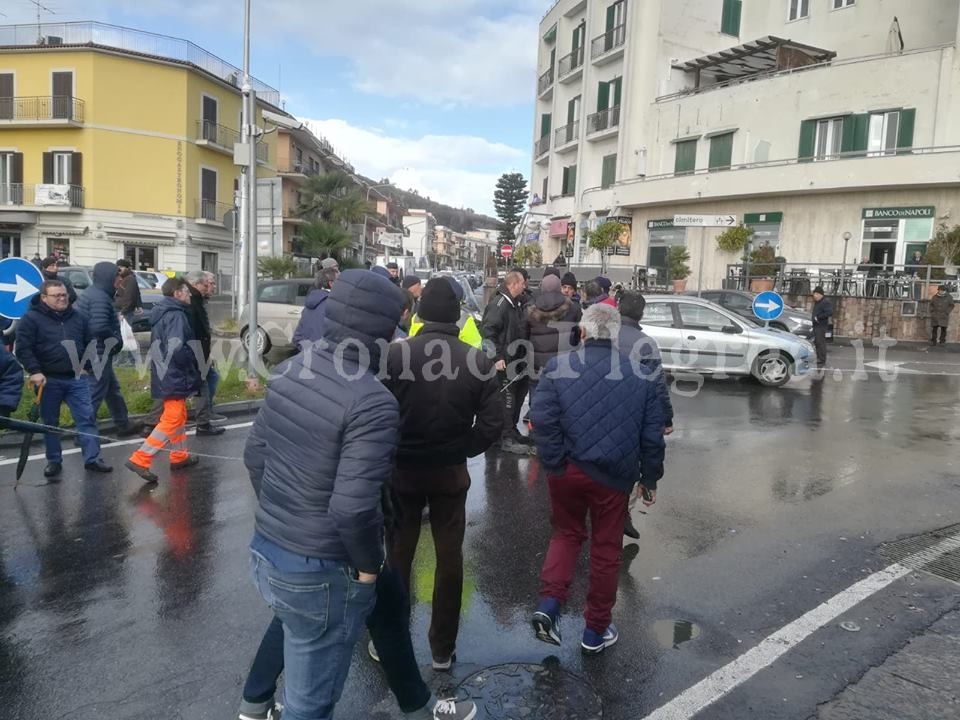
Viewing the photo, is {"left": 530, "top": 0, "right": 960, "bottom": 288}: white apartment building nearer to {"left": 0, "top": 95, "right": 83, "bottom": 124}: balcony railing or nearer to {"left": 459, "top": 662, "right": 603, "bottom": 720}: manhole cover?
{"left": 459, "top": 662, "right": 603, "bottom": 720}: manhole cover

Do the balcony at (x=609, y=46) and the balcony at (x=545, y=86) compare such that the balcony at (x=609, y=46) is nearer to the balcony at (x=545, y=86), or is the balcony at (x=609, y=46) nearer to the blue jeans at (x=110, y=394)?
the balcony at (x=545, y=86)

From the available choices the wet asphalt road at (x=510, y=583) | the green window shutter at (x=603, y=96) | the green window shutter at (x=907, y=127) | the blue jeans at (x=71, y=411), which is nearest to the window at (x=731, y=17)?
the green window shutter at (x=603, y=96)

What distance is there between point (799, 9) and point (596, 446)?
1367 inches

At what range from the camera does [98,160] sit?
118ft

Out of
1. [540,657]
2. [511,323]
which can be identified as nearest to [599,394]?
[540,657]

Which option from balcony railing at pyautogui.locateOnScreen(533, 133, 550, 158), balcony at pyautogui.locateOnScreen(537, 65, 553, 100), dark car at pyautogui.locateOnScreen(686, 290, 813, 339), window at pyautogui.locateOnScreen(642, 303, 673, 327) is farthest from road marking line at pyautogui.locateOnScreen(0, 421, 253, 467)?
balcony at pyautogui.locateOnScreen(537, 65, 553, 100)

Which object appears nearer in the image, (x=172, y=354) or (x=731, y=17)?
(x=172, y=354)

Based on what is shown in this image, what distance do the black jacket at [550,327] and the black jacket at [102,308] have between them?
422 cm

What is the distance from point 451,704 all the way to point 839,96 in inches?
1124

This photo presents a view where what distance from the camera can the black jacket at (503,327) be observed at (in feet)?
24.5

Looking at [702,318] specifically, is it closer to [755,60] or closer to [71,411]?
[71,411]

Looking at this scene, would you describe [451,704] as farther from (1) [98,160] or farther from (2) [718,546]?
(1) [98,160]

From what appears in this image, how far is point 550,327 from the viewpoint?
6.94 m

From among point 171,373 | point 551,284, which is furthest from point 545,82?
point 171,373
